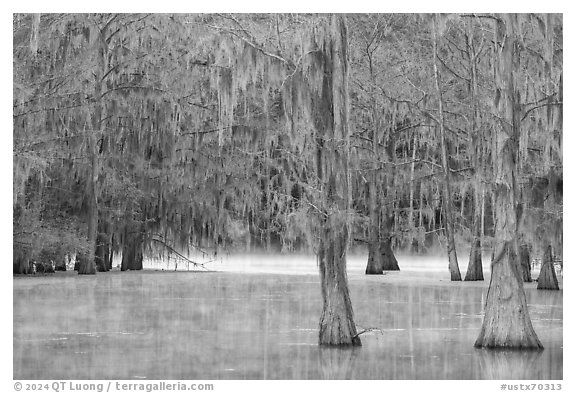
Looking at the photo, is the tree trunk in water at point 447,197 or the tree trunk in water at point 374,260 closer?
the tree trunk in water at point 447,197

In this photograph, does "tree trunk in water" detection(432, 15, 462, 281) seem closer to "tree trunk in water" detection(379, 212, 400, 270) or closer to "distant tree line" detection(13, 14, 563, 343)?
"distant tree line" detection(13, 14, 563, 343)

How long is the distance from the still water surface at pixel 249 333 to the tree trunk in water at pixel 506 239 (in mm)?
211

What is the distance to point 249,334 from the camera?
11234mm

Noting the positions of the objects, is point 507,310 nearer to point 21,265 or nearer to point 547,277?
point 547,277

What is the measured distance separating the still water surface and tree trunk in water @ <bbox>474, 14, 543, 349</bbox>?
211 millimetres

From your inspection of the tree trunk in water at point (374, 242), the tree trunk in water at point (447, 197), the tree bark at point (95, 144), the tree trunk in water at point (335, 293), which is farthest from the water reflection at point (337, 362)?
the tree bark at point (95, 144)

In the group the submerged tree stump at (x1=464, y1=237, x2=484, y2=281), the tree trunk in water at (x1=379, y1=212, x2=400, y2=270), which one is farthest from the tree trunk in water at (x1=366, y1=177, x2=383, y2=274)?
the submerged tree stump at (x1=464, y1=237, x2=484, y2=281)

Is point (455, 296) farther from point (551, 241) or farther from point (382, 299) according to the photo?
point (551, 241)

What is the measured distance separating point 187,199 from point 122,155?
2.14 m

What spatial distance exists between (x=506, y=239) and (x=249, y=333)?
10.9 feet

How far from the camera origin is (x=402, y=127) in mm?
22391

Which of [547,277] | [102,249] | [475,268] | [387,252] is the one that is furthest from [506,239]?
[387,252]

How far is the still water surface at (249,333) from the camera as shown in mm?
8737

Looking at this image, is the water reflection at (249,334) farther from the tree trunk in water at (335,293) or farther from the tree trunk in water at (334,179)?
the tree trunk in water at (334,179)
